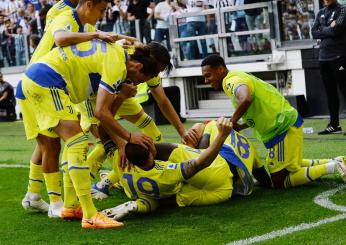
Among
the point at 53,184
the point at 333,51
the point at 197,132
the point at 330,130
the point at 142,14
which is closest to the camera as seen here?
the point at 53,184

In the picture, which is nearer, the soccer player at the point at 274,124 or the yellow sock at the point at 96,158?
the soccer player at the point at 274,124

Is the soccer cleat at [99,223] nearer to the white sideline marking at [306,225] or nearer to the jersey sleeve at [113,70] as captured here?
the jersey sleeve at [113,70]

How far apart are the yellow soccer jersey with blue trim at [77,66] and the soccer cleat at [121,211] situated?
1035 millimetres

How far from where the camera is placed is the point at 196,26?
18.3m

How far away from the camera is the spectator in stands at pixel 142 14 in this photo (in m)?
19.0

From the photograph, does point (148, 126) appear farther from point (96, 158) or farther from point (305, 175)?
point (305, 175)

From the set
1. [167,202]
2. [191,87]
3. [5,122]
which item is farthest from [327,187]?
[5,122]

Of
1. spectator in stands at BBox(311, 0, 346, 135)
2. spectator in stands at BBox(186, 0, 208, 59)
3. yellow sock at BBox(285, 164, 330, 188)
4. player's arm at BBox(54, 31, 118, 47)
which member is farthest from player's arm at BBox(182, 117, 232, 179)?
spectator in stands at BBox(186, 0, 208, 59)

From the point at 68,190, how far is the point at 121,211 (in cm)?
51

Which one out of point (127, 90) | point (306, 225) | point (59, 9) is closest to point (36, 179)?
point (127, 90)

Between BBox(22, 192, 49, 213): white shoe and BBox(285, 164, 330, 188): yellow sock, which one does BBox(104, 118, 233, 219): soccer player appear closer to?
BBox(285, 164, 330, 188): yellow sock

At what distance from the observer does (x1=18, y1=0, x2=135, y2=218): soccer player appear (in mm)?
6848

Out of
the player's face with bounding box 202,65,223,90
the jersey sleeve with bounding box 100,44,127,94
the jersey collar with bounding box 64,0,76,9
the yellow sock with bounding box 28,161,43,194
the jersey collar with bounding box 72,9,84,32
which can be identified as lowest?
the yellow sock with bounding box 28,161,43,194

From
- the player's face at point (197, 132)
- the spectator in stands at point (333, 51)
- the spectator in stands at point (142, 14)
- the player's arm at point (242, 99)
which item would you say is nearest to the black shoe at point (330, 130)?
the spectator in stands at point (333, 51)
